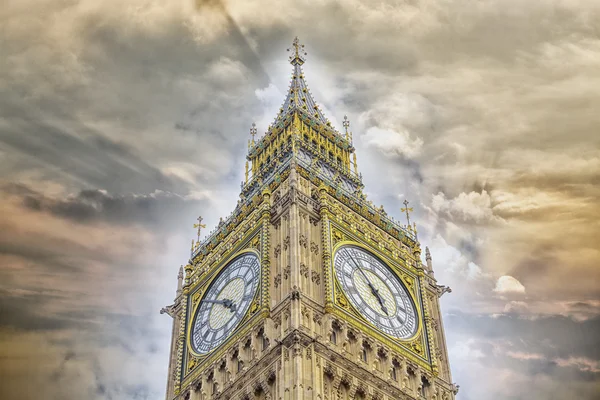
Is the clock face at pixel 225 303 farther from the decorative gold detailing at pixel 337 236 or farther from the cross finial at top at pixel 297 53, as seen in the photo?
the cross finial at top at pixel 297 53

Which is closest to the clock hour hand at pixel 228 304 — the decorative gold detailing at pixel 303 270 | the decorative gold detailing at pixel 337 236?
the decorative gold detailing at pixel 303 270

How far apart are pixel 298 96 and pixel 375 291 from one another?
26.7 m

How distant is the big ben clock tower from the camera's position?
53.7 metres

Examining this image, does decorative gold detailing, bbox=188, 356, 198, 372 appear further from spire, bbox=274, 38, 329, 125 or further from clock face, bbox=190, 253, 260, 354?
spire, bbox=274, 38, 329, 125

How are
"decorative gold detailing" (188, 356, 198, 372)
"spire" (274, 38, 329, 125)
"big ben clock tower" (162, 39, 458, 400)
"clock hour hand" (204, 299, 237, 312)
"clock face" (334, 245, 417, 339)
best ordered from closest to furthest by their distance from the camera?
"big ben clock tower" (162, 39, 458, 400) < "clock face" (334, 245, 417, 339) < "decorative gold detailing" (188, 356, 198, 372) < "clock hour hand" (204, 299, 237, 312) < "spire" (274, 38, 329, 125)

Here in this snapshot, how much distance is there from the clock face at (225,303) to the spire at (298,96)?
68.8 feet

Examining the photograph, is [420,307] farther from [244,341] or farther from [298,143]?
[298,143]

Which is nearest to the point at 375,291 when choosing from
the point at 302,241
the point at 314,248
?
the point at 314,248

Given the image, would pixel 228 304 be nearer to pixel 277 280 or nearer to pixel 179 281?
pixel 277 280

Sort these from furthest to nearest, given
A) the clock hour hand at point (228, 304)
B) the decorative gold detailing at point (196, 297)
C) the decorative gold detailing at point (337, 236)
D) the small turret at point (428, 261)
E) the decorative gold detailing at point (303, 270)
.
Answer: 1. the small turret at point (428, 261)
2. the decorative gold detailing at point (196, 297)
3. the decorative gold detailing at point (337, 236)
4. the clock hour hand at point (228, 304)
5. the decorative gold detailing at point (303, 270)

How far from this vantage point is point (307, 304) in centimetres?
5559

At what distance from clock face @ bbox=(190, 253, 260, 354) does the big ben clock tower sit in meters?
0.08

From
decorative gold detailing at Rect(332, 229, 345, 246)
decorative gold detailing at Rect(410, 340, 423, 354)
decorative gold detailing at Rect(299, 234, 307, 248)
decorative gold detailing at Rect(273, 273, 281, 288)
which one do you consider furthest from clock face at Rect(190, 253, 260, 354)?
decorative gold detailing at Rect(410, 340, 423, 354)

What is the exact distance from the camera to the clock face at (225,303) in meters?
59.1
